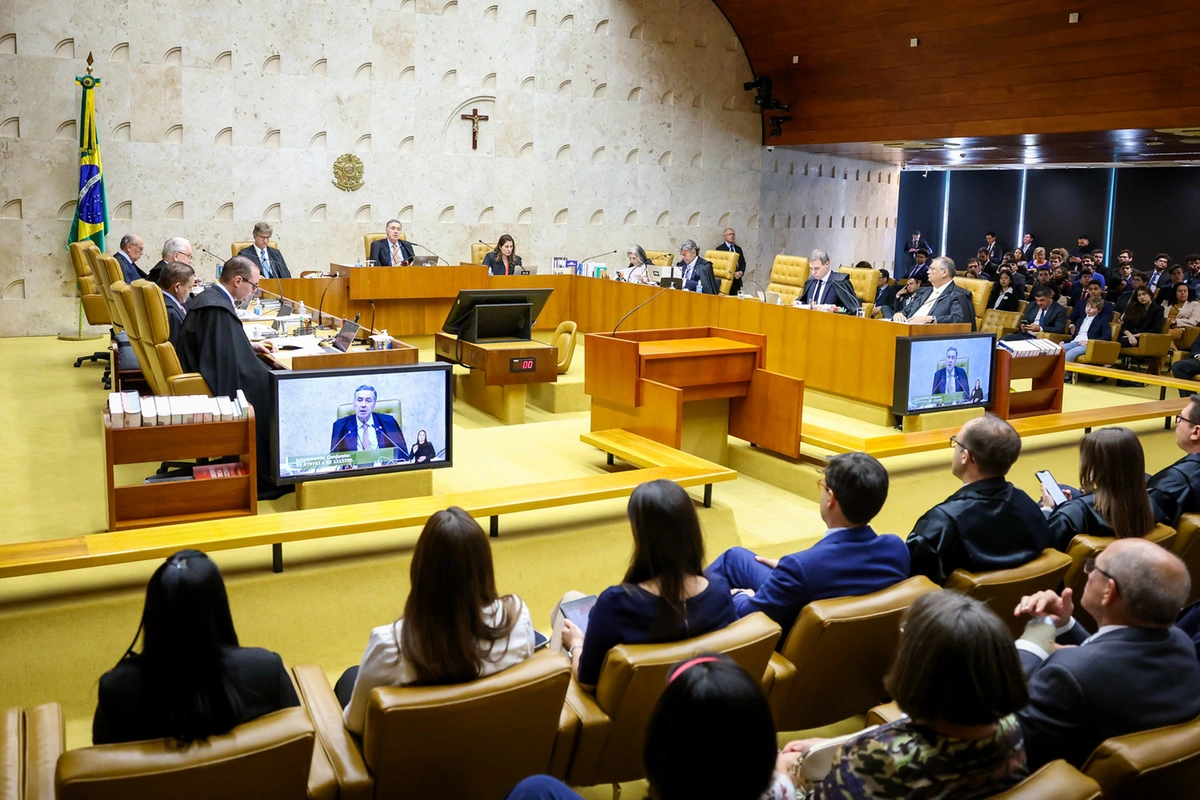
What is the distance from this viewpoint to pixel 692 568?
258cm

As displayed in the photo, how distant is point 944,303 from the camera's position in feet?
25.7

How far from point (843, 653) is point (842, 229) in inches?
590

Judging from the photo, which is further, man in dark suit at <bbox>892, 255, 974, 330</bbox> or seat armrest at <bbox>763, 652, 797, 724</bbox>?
A: man in dark suit at <bbox>892, 255, 974, 330</bbox>

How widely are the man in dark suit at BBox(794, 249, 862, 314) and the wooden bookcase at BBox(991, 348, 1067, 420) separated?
177 centimetres

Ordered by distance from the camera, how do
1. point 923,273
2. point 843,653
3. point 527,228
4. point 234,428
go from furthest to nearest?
point 923,273 < point 527,228 < point 234,428 < point 843,653

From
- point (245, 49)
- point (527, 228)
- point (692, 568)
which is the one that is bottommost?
point (692, 568)

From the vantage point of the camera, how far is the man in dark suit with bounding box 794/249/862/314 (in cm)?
870

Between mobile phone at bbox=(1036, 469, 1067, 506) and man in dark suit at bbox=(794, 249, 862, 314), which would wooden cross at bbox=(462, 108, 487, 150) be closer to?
man in dark suit at bbox=(794, 249, 862, 314)

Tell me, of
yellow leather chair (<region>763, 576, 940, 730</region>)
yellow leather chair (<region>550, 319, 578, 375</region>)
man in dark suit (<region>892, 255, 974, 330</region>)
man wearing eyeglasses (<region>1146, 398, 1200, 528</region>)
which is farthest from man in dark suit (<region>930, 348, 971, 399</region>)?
yellow leather chair (<region>763, 576, 940, 730</region>)

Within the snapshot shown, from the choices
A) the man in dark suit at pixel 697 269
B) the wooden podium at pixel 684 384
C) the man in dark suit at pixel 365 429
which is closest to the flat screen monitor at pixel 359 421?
the man in dark suit at pixel 365 429

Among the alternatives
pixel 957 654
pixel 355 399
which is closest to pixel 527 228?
pixel 355 399

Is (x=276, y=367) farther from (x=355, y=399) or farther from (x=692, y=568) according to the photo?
(x=692, y=568)

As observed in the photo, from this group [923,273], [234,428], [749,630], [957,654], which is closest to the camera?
[957,654]

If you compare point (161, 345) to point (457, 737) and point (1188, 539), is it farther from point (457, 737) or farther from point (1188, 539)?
point (1188, 539)
